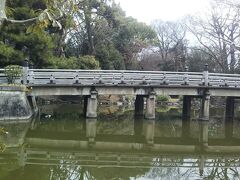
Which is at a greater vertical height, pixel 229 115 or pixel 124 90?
pixel 124 90

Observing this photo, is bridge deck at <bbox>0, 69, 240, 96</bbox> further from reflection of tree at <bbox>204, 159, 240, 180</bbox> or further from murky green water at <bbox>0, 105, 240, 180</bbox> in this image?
reflection of tree at <bbox>204, 159, 240, 180</bbox>

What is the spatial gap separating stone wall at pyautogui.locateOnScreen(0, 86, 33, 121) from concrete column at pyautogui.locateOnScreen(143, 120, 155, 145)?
6936 mm

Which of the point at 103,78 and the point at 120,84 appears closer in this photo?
the point at 120,84

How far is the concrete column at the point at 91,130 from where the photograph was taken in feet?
58.1

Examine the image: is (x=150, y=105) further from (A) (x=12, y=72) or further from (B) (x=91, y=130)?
(A) (x=12, y=72)

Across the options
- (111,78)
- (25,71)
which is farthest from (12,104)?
(111,78)

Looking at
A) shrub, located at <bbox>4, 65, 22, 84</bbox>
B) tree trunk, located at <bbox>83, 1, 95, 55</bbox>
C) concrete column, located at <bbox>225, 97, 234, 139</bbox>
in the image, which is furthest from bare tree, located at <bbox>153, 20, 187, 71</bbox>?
shrub, located at <bbox>4, 65, 22, 84</bbox>

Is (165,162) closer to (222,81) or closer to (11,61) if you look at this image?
(222,81)

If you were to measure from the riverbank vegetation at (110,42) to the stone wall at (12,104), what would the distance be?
13.0 feet

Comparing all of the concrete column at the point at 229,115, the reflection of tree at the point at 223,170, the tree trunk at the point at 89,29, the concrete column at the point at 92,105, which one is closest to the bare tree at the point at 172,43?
the tree trunk at the point at 89,29

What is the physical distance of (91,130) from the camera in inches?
797

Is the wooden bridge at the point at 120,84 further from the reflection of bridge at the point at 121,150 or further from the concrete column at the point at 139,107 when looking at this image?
the concrete column at the point at 139,107

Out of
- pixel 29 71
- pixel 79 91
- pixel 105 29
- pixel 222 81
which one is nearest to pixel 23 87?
pixel 29 71

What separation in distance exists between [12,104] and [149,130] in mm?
7674
